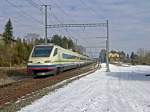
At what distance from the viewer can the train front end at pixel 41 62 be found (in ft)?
106

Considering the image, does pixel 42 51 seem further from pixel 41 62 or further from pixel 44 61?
pixel 41 62

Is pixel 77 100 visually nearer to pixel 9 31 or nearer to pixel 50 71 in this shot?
pixel 50 71

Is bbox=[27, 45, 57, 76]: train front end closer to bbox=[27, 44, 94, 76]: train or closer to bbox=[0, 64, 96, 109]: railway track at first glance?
bbox=[27, 44, 94, 76]: train

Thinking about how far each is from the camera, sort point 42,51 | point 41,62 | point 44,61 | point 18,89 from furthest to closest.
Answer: point 42,51 < point 44,61 < point 41,62 < point 18,89

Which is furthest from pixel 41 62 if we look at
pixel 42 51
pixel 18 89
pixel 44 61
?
pixel 18 89

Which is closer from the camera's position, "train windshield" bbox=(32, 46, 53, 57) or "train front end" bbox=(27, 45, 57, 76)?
"train front end" bbox=(27, 45, 57, 76)

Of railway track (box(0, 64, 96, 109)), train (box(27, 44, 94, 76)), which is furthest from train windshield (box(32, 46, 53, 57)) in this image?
railway track (box(0, 64, 96, 109))

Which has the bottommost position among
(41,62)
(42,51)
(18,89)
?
(18,89)

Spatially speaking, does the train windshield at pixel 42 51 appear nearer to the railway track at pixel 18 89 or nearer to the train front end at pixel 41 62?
the train front end at pixel 41 62

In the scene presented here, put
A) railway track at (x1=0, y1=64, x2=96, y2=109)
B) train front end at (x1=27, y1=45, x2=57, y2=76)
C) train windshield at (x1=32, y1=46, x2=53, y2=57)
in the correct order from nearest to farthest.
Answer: railway track at (x1=0, y1=64, x2=96, y2=109) < train front end at (x1=27, y1=45, x2=57, y2=76) < train windshield at (x1=32, y1=46, x2=53, y2=57)

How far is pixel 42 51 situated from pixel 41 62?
4.77ft

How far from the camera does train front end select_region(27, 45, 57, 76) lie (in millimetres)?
32344

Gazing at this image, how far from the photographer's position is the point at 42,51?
110 feet

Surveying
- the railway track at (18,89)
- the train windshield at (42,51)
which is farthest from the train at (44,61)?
the railway track at (18,89)
